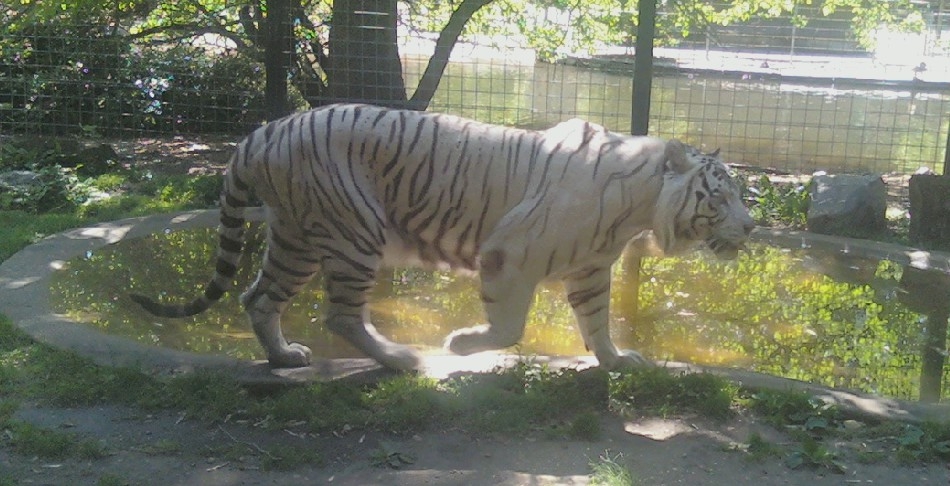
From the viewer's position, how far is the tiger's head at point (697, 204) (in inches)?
183

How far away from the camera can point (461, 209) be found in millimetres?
4777

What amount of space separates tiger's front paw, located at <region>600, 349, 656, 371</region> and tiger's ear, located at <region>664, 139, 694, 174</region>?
0.91m

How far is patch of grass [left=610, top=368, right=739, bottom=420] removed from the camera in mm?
4465

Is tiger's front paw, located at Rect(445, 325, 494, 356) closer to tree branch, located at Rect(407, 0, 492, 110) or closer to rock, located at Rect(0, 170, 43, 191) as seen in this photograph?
rock, located at Rect(0, 170, 43, 191)

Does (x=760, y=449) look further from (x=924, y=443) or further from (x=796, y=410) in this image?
(x=924, y=443)

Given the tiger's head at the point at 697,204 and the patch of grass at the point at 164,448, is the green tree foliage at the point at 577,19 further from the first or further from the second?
the patch of grass at the point at 164,448

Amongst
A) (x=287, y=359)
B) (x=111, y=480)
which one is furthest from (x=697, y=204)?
(x=111, y=480)

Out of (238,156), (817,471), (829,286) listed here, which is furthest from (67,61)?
(817,471)

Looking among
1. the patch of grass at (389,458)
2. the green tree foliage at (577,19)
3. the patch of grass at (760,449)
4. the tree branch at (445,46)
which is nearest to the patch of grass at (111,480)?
the patch of grass at (389,458)

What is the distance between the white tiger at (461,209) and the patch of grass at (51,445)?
97cm

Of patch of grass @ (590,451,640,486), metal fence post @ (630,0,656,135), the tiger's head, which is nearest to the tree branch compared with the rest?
metal fence post @ (630,0,656,135)

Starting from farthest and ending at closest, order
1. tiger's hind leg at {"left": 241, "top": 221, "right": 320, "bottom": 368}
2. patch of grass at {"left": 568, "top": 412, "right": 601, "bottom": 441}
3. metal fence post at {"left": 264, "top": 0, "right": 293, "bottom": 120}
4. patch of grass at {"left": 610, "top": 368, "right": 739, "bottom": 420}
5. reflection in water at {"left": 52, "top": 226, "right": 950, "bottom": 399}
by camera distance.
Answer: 1. metal fence post at {"left": 264, "top": 0, "right": 293, "bottom": 120}
2. reflection in water at {"left": 52, "top": 226, "right": 950, "bottom": 399}
3. tiger's hind leg at {"left": 241, "top": 221, "right": 320, "bottom": 368}
4. patch of grass at {"left": 610, "top": 368, "right": 739, "bottom": 420}
5. patch of grass at {"left": 568, "top": 412, "right": 601, "bottom": 441}

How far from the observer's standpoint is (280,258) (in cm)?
482

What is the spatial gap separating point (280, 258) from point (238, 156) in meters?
0.51
